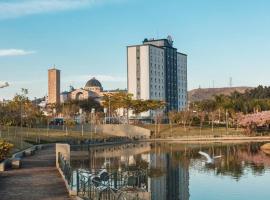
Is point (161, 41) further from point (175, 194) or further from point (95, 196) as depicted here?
point (95, 196)

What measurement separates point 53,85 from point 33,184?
15619 centimetres

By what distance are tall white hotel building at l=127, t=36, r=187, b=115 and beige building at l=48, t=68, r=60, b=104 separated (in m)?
40.4

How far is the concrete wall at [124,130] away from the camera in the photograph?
323ft

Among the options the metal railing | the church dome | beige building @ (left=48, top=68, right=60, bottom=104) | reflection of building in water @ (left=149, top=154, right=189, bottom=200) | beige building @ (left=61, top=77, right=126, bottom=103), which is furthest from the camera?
the church dome

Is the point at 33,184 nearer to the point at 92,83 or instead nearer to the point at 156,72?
the point at 156,72

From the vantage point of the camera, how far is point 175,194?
2834 cm

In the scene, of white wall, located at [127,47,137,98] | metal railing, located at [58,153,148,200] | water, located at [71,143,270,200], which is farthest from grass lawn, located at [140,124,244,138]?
metal railing, located at [58,153,148,200]

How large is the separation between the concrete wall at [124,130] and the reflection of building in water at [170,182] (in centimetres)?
5461

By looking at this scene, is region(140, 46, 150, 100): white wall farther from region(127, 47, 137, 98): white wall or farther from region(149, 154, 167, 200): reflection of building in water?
region(149, 154, 167, 200): reflection of building in water

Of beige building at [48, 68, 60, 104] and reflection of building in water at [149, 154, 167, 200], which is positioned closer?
reflection of building in water at [149, 154, 167, 200]

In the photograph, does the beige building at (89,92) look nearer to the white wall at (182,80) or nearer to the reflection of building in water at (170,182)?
the white wall at (182,80)

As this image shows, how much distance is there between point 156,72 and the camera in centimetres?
14550

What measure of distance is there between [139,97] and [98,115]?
84.3ft

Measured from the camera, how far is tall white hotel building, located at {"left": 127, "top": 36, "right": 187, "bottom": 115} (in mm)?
142000
